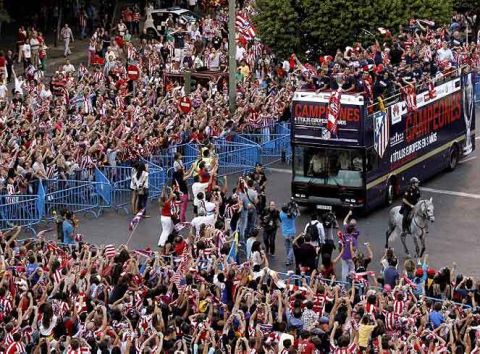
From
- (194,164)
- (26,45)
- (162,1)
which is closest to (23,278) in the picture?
(194,164)

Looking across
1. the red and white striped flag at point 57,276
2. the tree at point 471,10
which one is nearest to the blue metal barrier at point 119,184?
the red and white striped flag at point 57,276

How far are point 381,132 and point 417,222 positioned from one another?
170 inches

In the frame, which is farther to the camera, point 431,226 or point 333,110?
point 431,226

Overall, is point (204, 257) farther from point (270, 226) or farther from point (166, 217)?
point (166, 217)

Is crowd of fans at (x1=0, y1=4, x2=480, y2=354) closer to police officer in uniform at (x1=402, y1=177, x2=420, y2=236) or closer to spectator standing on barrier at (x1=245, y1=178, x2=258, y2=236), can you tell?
spectator standing on barrier at (x1=245, y1=178, x2=258, y2=236)

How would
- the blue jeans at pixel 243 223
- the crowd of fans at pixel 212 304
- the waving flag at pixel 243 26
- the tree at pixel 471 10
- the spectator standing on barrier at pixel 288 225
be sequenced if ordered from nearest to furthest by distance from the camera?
1. the crowd of fans at pixel 212 304
2. the spectator standing on barrier at pixel 288 225
3. the blue jeans at pixel 243 223
4. the waving flag at pixel 243 26
5. the tree at pixel 471 10

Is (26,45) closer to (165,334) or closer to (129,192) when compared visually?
(129,192)

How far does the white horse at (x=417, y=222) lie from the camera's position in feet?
99.3

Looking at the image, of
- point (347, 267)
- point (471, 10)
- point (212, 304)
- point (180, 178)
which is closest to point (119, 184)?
point (180, 178)

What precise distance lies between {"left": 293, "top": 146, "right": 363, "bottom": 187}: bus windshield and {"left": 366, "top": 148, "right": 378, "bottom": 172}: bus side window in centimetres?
21

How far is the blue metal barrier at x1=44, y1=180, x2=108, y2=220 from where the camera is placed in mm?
33781

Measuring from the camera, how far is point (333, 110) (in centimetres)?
3312

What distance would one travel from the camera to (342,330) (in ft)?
70.8

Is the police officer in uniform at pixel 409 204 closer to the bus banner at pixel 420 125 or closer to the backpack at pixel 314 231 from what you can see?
the backpack at pixel 314 231
